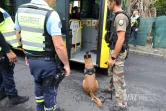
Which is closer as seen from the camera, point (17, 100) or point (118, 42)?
point (118, 42)

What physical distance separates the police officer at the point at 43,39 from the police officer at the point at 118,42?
92 centimetres

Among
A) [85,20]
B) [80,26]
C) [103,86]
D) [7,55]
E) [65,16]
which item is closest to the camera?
[7,55]

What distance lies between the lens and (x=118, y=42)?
2.70m

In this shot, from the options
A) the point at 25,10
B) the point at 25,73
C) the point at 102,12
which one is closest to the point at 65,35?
the point at 102,12

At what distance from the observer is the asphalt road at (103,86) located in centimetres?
332

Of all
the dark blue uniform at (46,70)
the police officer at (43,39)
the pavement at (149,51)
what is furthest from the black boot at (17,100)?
the pavement at (149,51)

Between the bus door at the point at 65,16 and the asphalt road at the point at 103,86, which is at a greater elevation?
the bus door at the point at 65,16

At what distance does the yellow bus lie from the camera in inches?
174

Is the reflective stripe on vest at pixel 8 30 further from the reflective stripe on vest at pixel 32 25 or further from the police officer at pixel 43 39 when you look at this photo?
the reflective stripe on vest at pixel 32 25

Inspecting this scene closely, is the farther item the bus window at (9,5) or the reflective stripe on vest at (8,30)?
the bus window at (9,5)

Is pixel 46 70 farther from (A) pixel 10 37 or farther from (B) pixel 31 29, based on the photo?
(A) pixel 10 37

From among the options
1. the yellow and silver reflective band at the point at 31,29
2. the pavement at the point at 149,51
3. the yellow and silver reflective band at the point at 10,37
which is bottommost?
the pavement at the point at 149,51

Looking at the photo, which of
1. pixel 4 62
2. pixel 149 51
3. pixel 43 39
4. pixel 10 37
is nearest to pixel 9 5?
pixel 10 37

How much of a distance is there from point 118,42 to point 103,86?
1.71 metres
